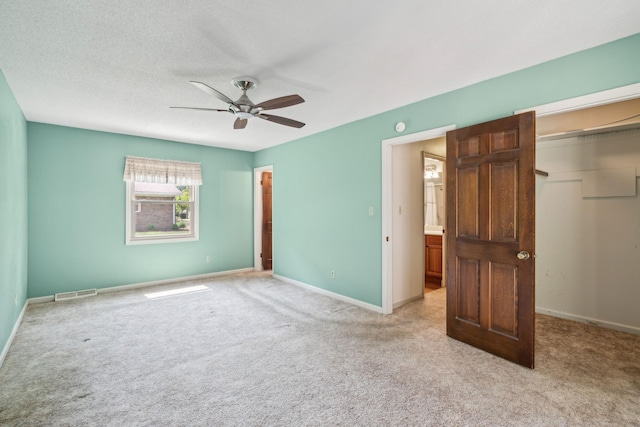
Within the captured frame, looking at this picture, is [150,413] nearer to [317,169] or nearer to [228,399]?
[228,399]

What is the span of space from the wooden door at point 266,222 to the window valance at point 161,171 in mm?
1392

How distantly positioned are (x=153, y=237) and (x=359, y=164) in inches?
148

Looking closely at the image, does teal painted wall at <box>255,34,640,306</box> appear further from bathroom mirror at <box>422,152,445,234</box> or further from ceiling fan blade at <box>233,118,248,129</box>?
bathroom mirror at <box>422,152,445,234</box>

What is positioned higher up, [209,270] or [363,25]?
[363,25]

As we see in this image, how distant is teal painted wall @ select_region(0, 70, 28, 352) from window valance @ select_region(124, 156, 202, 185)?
4.13 ft

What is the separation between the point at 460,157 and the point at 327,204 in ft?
7.11

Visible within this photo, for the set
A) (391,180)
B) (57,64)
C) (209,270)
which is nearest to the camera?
(57,64)

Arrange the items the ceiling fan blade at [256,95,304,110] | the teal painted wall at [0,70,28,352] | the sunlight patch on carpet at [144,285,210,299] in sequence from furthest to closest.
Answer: the sunlight patch on carpet at [144,285,210,299] → the teal painted wall at [0,70,28,352] → the ceiling fan blade at [256,95,304,110]

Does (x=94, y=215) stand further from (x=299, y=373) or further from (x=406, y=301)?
(x=406, y=301)

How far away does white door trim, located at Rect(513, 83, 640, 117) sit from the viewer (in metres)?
2.19

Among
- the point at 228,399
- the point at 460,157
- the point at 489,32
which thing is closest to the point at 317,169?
the point at 460,157

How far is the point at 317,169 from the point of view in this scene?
4.86 meters

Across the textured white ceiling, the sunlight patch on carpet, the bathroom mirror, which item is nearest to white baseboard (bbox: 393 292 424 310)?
the bathroom mirror

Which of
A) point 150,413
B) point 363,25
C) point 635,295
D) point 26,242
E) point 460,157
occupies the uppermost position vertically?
point 363,25
